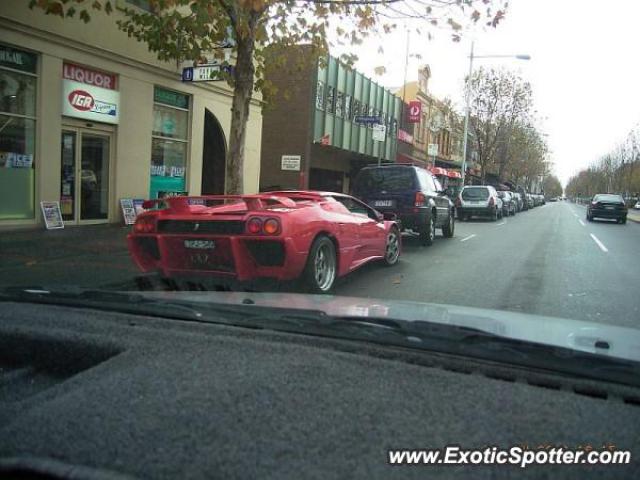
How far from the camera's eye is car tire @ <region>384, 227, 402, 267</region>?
9.46 m

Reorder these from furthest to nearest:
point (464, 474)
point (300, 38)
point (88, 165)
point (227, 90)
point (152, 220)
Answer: point (227, 90) → point (88, 165) → point (300, 38) → point (152, 220) → point (464, 474)

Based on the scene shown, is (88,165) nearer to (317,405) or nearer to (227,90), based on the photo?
(227,90)

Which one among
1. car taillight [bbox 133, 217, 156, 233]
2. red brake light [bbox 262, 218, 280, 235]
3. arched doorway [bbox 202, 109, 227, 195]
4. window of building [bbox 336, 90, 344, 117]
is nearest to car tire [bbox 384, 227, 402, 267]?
red brake light [bbox 262, 218, 280, 235]

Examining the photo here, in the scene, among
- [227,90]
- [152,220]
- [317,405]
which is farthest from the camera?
[227,90]

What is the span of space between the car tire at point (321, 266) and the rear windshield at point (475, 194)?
19.6 metres

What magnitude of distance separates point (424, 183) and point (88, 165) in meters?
7.67

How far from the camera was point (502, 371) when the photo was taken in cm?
212

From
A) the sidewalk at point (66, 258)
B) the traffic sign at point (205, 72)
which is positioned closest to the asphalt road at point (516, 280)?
the sidewalk at point (66, 258)

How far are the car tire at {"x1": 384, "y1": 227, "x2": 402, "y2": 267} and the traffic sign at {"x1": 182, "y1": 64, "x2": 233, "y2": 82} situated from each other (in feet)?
17.0

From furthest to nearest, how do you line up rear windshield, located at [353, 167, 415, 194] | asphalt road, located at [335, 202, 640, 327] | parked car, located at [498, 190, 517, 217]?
parked car, located at [498, 190, 517, 217] < rear windshield, located at [353, 167, 415, 194] < asphalt road, located at [335, 202, 640, 327]

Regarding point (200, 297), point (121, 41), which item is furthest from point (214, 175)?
point (200, 297)

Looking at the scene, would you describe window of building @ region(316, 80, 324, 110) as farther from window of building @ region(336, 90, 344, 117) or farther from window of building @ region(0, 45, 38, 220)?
window of building @ region(0, 45, 38, 220)

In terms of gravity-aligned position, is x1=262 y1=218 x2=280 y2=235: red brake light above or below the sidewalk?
above

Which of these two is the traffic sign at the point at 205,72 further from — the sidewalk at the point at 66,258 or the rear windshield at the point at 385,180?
the sidewalk at the point at 66,258
